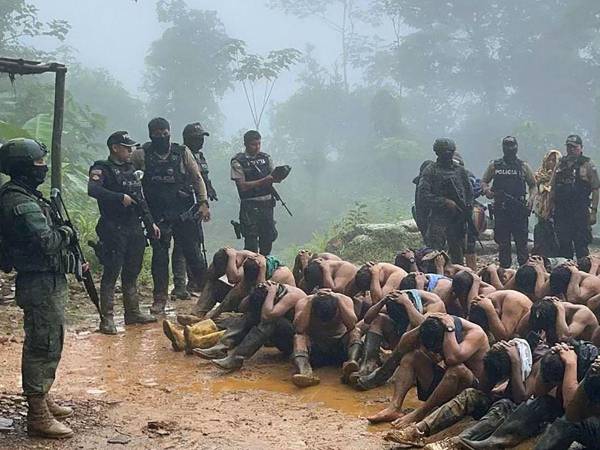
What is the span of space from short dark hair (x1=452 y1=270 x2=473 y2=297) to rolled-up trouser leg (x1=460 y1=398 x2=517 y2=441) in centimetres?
223

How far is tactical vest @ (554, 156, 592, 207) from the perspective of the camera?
10.7m

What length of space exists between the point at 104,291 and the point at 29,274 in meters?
3.52

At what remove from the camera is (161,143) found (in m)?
9.35

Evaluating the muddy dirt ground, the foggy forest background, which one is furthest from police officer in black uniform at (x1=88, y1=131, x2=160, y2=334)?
the foggy forest background

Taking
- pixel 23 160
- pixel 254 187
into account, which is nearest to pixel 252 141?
→ pixel 254 187

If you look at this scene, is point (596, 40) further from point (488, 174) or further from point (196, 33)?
point (488, 174)

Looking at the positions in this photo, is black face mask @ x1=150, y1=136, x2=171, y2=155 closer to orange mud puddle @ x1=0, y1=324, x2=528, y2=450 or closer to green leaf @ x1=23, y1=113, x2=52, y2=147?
orange mud puddle @ x1=0, y1=324, x2=528, y2=450

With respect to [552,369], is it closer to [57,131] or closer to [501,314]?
[501,314]

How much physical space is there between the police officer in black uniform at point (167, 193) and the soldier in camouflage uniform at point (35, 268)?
399 centimetres

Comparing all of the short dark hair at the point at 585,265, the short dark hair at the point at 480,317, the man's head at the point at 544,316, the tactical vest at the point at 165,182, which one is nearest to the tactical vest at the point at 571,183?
the short dark hair at the point at 585,265

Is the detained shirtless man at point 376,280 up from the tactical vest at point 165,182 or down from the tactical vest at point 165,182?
down

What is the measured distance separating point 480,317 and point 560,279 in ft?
4.20

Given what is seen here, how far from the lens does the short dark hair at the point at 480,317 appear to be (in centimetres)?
691

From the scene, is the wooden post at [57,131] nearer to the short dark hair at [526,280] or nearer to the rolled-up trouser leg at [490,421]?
the short dark hair at [526,280]
